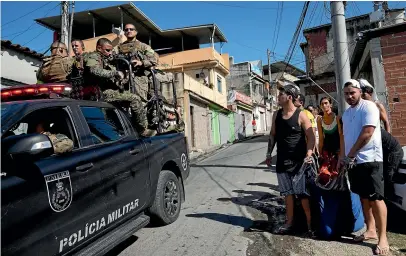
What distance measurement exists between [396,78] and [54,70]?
7.98 m

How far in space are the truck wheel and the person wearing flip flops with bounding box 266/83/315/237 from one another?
1.45m

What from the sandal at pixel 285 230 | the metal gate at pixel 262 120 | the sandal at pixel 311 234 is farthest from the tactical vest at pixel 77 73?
the metal gate at pixel 262 120

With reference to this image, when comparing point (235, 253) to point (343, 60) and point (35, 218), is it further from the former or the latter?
point (343, 60)

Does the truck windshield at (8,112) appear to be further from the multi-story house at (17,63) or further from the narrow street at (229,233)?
the multi-story house at (17,63)

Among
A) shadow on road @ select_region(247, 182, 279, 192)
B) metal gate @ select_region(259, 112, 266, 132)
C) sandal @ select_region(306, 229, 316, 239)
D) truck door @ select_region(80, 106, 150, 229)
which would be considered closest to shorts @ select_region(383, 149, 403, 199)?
sandal @ select_region(306, 229, 316, 239)

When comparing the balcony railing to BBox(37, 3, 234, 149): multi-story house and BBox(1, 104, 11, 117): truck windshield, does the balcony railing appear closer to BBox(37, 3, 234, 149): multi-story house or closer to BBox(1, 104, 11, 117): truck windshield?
BBox(37, 3, 234, 149): multi-story house

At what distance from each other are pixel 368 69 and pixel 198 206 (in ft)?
27.0

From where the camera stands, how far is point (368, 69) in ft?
36.1

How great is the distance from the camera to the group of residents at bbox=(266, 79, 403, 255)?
3490mm

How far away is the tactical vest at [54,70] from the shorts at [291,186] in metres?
3.23

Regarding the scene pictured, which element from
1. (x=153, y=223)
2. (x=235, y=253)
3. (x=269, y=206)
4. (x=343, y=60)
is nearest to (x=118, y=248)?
(x=153, y=223)

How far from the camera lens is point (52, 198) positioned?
243 cm

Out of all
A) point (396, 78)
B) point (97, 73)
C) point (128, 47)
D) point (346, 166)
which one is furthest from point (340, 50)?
point (97, 73)

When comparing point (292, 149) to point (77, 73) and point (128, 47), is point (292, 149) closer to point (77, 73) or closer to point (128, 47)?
point (77, 73)
